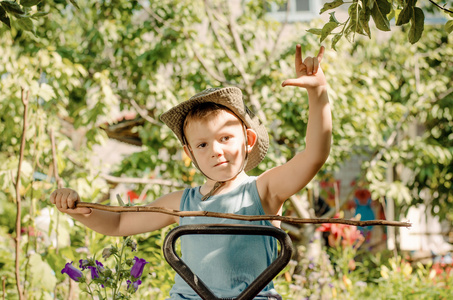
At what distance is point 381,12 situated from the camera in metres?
1.34

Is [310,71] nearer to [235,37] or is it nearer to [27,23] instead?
[27,23]

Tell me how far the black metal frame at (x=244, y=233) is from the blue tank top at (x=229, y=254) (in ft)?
1.63

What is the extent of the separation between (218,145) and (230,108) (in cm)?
13

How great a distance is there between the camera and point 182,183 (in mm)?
4781

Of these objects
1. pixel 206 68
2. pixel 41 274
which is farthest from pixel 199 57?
pixel 41 274

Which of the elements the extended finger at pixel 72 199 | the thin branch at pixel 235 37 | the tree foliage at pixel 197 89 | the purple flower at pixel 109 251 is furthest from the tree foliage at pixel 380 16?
the thin branch at pixel 235 37

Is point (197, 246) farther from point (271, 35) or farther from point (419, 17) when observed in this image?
point (271, 35)

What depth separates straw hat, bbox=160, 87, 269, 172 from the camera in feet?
5.04

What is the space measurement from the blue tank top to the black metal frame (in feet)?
1.63

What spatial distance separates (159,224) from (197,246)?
232 mm

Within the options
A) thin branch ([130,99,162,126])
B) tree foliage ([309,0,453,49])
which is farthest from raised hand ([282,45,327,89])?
thin branch ([130,99,162,126])

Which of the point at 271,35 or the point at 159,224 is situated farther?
the point at 271,35

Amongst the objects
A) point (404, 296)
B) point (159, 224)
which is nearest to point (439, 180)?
point (404, 296)

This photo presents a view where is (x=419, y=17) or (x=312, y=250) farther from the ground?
(x=419, y=17)
